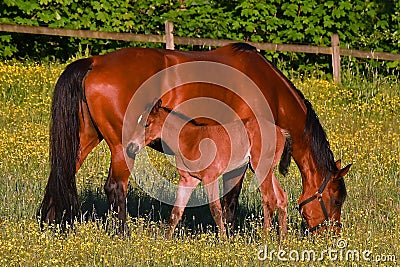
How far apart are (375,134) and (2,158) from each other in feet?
17.2

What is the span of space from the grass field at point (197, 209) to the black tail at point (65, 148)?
11.0 inches

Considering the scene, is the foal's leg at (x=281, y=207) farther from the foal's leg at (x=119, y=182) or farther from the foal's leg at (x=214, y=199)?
the foal's leg at (x=119, y=182)

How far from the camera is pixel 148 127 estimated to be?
321 inches

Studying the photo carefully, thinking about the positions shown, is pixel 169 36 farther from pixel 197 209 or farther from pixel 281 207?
pixel 281 207

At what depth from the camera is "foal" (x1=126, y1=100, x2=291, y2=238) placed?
Result: 800 centimetres

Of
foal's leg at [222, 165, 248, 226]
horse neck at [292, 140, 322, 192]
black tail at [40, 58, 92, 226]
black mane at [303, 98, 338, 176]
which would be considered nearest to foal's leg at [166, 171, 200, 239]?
foal's leg at [222, 165, 248, 226]

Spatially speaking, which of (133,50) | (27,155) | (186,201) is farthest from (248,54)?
(27,155)

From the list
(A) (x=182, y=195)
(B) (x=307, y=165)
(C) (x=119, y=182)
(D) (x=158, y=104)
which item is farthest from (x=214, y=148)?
(B) (x=307, y=165)

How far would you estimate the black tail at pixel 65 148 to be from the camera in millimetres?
8312

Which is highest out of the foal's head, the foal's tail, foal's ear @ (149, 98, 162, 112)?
foal's ear @ (149, 98, 162, 112)

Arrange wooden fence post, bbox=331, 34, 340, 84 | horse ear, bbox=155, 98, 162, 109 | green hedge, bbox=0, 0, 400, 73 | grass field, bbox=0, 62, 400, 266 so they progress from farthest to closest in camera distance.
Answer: green hedge, bbox=0, 0, 400, 73 → wooden fence post, bbox=331, 34, 340, 84 → horse ear, bbox=155, 98, 162, 109 → grass field, bbox=0, 62, 400, 266

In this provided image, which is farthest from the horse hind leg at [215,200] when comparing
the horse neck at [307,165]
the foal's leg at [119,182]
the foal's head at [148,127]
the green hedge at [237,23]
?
the green hedge at [237,23]

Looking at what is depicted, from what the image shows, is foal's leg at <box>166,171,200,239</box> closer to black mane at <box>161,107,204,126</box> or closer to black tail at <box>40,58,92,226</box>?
black mane at <box>161,107,204,126</box>

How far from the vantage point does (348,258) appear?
7020 mm
